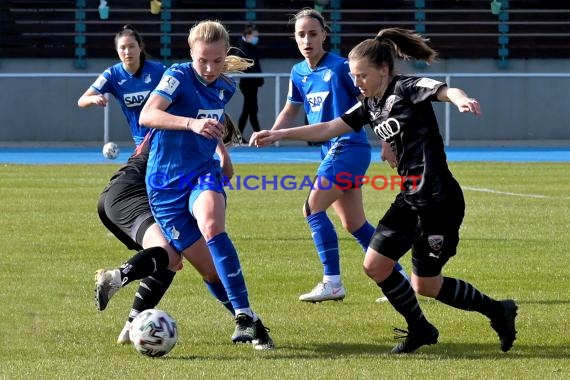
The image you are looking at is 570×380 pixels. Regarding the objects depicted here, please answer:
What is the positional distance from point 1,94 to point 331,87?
1839 centimetres

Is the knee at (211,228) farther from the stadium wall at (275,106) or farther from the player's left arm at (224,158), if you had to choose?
the stadium wall at (275,106)

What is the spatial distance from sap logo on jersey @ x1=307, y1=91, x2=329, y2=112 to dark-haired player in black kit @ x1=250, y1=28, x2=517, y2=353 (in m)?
1.83

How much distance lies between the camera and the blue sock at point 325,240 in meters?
8.26

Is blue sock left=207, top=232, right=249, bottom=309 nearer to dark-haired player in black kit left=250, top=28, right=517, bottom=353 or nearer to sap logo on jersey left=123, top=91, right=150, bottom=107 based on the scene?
dark-haired player in black kit left=250, top=28, right=517, bottom=353

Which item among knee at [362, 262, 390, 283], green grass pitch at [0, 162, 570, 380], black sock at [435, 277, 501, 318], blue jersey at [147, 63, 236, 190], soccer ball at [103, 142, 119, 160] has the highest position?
blue jersey at [147, 63, 236, 190]

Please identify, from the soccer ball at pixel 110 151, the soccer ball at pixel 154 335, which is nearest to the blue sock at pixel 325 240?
the soccer ball at pixel 154 335

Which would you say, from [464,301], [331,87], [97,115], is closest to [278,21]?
[97,115]

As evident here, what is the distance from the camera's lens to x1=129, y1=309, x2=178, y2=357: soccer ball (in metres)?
6.08

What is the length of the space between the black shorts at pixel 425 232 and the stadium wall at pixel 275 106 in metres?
18.7

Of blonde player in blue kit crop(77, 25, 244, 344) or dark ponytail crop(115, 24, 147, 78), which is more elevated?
dark ponytail crop(115, 24, 147, 78)

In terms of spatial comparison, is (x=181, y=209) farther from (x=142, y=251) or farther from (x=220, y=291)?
(x=220, y=291)

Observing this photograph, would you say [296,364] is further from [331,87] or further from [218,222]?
[331,87]

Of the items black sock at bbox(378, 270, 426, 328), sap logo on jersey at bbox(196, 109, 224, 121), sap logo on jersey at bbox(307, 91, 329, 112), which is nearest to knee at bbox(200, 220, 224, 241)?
sap logo on jersey at bbox(196, 109, 224, 121)

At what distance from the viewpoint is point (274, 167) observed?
1914 cm
